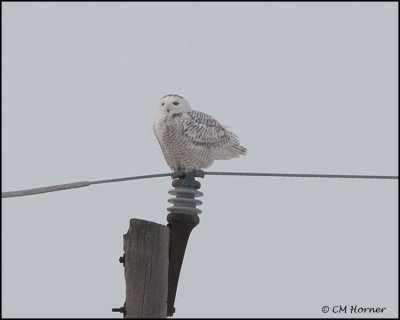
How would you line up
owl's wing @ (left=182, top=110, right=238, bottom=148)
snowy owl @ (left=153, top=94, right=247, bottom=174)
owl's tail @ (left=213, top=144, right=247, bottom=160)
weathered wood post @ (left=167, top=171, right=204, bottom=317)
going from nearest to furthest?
1. weathered wood post @ (left=167, top=171, right=204, bottom=317)
2. snowy owl @ (left=153, top=94, right=247, bottom=174)
3. owl's wing @ (left=182, top=110, right=238, bottom=148)
4. owl's tail @ (left=213, top=144, right=247, bottom=160)

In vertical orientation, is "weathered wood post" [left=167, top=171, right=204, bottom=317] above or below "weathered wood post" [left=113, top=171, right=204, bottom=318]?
above

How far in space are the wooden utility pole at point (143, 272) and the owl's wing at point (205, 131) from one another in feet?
7.45

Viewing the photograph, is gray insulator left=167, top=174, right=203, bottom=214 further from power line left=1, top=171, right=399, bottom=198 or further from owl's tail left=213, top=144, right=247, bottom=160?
owl's tail left=213, top=144, right=247, bottom=160

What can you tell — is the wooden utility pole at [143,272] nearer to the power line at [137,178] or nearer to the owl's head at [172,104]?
the power line at [137,178]

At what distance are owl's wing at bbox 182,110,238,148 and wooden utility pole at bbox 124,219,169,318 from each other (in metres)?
2.27

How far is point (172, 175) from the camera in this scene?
715 centimetres

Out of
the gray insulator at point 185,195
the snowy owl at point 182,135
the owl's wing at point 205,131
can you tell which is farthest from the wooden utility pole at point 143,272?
the owl's wing at point 205,131

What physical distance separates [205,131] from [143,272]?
2.61 m

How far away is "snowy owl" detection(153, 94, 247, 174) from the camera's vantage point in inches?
320

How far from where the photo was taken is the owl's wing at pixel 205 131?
827 cm

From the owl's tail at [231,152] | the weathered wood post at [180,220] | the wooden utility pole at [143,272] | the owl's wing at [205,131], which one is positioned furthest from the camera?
the owl's tail at [231,152]

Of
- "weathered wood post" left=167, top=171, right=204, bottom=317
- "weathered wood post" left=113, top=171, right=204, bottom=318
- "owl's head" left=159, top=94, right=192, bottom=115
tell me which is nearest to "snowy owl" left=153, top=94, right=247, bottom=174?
"owl's head" left=159, top=94, right=192, bottom=115

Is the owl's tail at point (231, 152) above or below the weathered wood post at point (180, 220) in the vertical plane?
above

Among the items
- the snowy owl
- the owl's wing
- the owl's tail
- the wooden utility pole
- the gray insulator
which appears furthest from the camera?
the owl's tail
